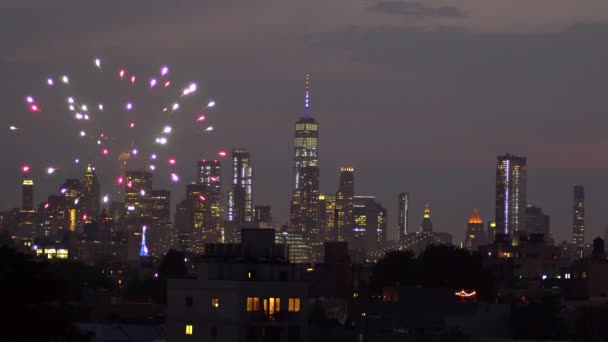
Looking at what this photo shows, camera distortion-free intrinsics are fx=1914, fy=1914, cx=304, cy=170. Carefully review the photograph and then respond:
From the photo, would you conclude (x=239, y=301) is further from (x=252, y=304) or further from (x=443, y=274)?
(x=443, y=274)

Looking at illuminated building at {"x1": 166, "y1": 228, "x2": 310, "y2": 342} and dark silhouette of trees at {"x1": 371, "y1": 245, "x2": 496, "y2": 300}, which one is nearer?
illuminated building at {"x1": 166, "y1": 228, "x2": 310, "y2": 342}

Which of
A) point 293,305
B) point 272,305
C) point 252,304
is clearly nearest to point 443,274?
point 293,305

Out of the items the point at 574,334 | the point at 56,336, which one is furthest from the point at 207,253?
the point at 574,334

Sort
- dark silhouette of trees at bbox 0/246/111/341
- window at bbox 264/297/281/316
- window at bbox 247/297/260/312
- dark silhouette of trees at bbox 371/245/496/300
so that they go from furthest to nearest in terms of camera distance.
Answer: dark silhouette of trees at bbox 371/245/496/300 < window at bbox 264/297/281/316 < window at bbox 247/297/260/312 < dark silhouette of trees at bbox 0/246/111/341

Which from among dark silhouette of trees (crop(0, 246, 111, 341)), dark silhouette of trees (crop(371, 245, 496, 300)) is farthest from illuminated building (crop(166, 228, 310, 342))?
dark silhouette of trees (crop(371, 245, 496, 300))

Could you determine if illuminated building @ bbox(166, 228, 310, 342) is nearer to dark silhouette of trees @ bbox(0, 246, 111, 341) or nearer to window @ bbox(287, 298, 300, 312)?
window @ bbox(287, 298, 300, 312)

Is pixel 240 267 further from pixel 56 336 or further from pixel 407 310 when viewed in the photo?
pixel 407 310

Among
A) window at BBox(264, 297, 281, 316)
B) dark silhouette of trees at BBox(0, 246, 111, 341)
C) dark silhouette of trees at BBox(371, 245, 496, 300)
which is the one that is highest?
dark silhouette of trees at BBox(0, 246, 111, 341)

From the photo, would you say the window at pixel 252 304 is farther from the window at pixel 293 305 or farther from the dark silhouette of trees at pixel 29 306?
the dark silhouette of trees at pixel 29 306
